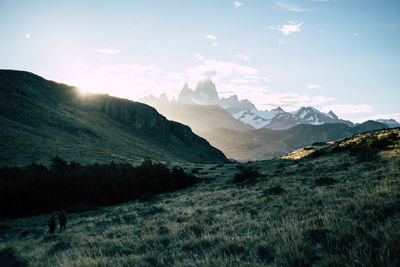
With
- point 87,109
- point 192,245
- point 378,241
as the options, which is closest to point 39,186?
point 192,245

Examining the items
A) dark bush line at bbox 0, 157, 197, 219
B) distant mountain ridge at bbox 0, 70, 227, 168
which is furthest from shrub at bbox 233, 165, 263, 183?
distant mountain ridge at bbox 0, 70, 227, 168

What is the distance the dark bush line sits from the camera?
23.9 metres

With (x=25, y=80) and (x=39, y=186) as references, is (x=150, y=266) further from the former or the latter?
(x=25, y=80)

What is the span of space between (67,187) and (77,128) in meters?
54.5

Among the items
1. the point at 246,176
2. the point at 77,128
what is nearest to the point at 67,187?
the point at 246,176

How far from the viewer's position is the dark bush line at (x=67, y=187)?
78.4 feet

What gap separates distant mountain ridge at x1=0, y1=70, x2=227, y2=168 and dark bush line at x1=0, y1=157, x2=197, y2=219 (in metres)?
16.1

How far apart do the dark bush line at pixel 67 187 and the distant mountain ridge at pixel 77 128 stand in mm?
16104

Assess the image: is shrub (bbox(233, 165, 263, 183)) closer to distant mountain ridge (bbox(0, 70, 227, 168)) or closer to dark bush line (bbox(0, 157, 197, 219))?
dark bush line (bbox(0, 157, 197, 219))

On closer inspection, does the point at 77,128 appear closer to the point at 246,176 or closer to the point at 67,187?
the point at 67,187

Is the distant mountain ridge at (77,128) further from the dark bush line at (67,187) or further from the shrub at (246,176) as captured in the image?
the shrub at (246,176)

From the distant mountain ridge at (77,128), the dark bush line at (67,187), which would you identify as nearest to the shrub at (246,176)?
the dark bush line at (67,187)

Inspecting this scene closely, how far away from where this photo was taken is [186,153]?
11794 cm

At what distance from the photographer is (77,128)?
7500cm
